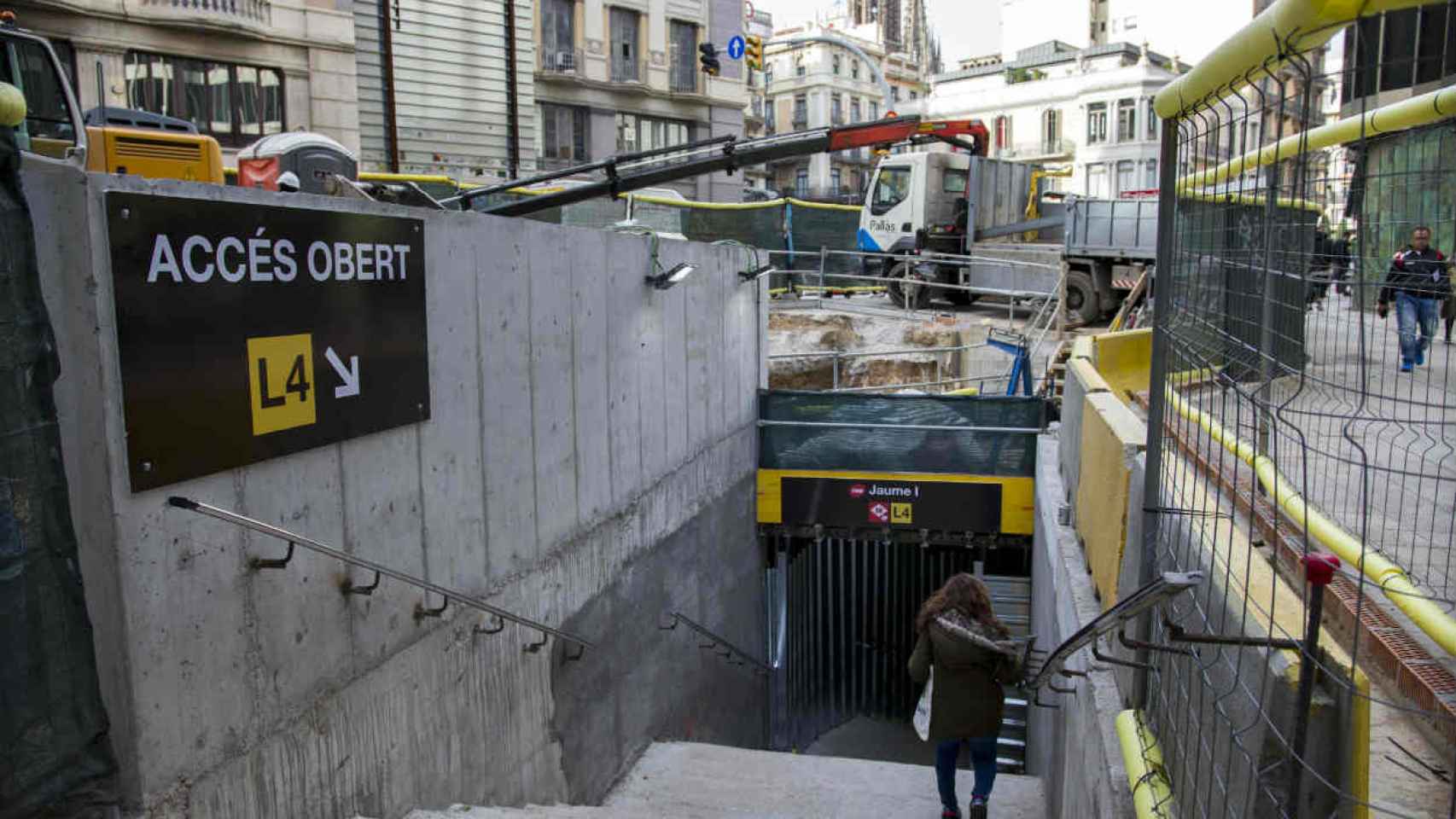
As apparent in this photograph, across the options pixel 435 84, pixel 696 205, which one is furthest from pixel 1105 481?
pixel 435 84

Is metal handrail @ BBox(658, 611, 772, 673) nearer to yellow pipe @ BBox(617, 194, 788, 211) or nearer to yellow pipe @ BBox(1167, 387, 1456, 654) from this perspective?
yellow pipe @ BBox(1167, 387, 1456, 654)

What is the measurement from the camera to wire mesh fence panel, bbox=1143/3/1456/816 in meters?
2.29

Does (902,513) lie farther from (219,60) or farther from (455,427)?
(219,60)

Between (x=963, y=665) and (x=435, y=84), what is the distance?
22.7 m

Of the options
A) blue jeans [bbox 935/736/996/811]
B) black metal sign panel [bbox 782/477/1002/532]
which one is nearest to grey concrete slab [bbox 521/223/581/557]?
blue jeans [bbox 935/736/996/811]

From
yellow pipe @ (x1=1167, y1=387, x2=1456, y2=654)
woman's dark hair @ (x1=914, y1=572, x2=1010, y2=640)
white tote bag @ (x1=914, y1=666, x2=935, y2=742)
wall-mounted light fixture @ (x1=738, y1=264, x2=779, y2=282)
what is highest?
wall-mounted light fixture @ (x1=738, y1=264, x2=779, y2=282)

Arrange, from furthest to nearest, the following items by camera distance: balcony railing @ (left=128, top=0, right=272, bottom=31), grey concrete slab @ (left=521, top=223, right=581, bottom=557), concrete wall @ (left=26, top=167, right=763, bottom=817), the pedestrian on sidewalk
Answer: balcony railing @ (left=128, top=0, right=272, bottom=31) < grey concrete slab @ (left=521, top=223, right=581, bottom=557) < the pedestrian on sidewalk < concrete wall @ (left=26, top=167, right=763, bottom=817)

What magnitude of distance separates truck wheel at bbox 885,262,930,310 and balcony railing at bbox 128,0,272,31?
14022 millimetres

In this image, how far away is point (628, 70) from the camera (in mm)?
36938

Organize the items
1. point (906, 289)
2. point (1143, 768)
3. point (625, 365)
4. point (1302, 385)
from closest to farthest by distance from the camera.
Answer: point (1302, 385)
point (1143, 768)
point (625, 365)
point (906, 289)

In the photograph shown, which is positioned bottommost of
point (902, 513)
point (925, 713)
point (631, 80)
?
point (902, 513)

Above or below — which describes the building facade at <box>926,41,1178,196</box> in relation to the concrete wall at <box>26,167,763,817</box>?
above

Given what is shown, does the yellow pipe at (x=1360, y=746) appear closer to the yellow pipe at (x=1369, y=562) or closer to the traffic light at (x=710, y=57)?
the yellow pipe at (x=1369, y=562)

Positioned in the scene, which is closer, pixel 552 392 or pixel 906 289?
pixel 552 392
